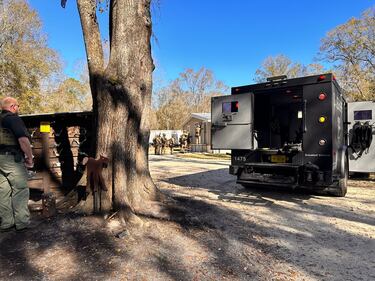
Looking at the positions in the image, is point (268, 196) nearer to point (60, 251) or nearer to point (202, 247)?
point (202, 247)

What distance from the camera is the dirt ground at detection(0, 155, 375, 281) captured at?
2951 mm

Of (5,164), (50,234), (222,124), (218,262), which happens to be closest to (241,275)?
(218,262)

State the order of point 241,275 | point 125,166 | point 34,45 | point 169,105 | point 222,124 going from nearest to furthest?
point 241,275 < point 125,166 < point 222,124 < point 34,45 < point 169,105

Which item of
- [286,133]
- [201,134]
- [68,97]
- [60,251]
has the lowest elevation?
[60,251]

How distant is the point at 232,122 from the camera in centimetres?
704

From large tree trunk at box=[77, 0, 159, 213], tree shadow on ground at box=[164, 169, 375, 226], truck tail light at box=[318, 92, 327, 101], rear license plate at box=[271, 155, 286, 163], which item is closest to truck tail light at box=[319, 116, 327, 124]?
truck tail light at box=[318, 92, 327, 101]

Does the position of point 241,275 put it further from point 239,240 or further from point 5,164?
point 5,164

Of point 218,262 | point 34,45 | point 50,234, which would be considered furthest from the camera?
point 34,45

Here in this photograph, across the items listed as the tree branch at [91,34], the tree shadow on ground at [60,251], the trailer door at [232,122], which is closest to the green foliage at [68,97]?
the trailer door at [232,122]

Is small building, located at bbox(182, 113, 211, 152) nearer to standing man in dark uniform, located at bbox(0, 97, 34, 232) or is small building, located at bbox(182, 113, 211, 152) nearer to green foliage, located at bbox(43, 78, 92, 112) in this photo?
green foliage, located at bbox(43, 78, 92, 112)

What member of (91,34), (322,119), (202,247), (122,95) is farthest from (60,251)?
(322,119)

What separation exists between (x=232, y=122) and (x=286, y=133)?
2419 mm

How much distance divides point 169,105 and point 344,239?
48.0m

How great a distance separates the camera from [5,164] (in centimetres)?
382
